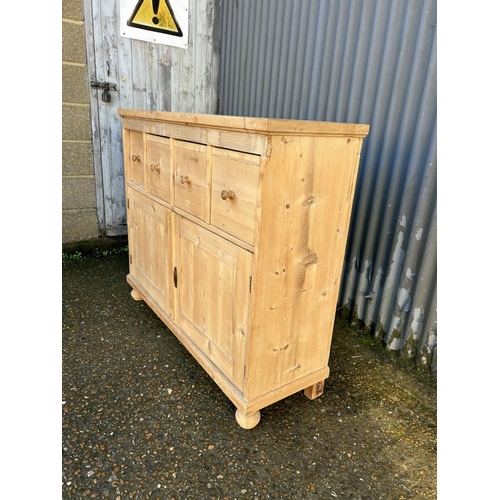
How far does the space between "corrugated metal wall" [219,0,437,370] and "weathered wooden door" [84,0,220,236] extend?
813mm

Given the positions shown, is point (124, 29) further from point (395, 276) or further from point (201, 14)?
point (395, 276)

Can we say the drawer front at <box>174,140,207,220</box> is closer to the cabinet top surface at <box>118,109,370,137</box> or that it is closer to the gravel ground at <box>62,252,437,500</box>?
the cabinet top surface at <box>118,109,370,137</box>

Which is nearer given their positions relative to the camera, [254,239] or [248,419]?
Answer: [254,239]

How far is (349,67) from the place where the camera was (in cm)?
210

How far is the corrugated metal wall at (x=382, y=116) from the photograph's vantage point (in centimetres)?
178

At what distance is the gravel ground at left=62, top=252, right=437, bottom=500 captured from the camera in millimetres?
1390

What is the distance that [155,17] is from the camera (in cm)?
301

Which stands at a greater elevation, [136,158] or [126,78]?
[126,78]

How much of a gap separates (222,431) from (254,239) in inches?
34.1

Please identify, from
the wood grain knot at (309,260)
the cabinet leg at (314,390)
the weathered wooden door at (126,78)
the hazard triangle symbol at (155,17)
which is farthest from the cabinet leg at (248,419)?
the hazard triangle symbol at (155,17)

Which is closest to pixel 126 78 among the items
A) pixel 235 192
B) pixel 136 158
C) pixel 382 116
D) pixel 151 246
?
pixel 136 158

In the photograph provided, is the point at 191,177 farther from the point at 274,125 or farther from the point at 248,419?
the point at 248,419

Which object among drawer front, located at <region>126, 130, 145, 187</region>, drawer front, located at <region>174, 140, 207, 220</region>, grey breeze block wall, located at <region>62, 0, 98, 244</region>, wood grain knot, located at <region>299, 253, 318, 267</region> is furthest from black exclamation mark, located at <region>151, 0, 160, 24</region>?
wood grain knot, located at <region>299, 253, 318, 267</region>

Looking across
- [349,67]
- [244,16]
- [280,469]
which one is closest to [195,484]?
[280,469]
